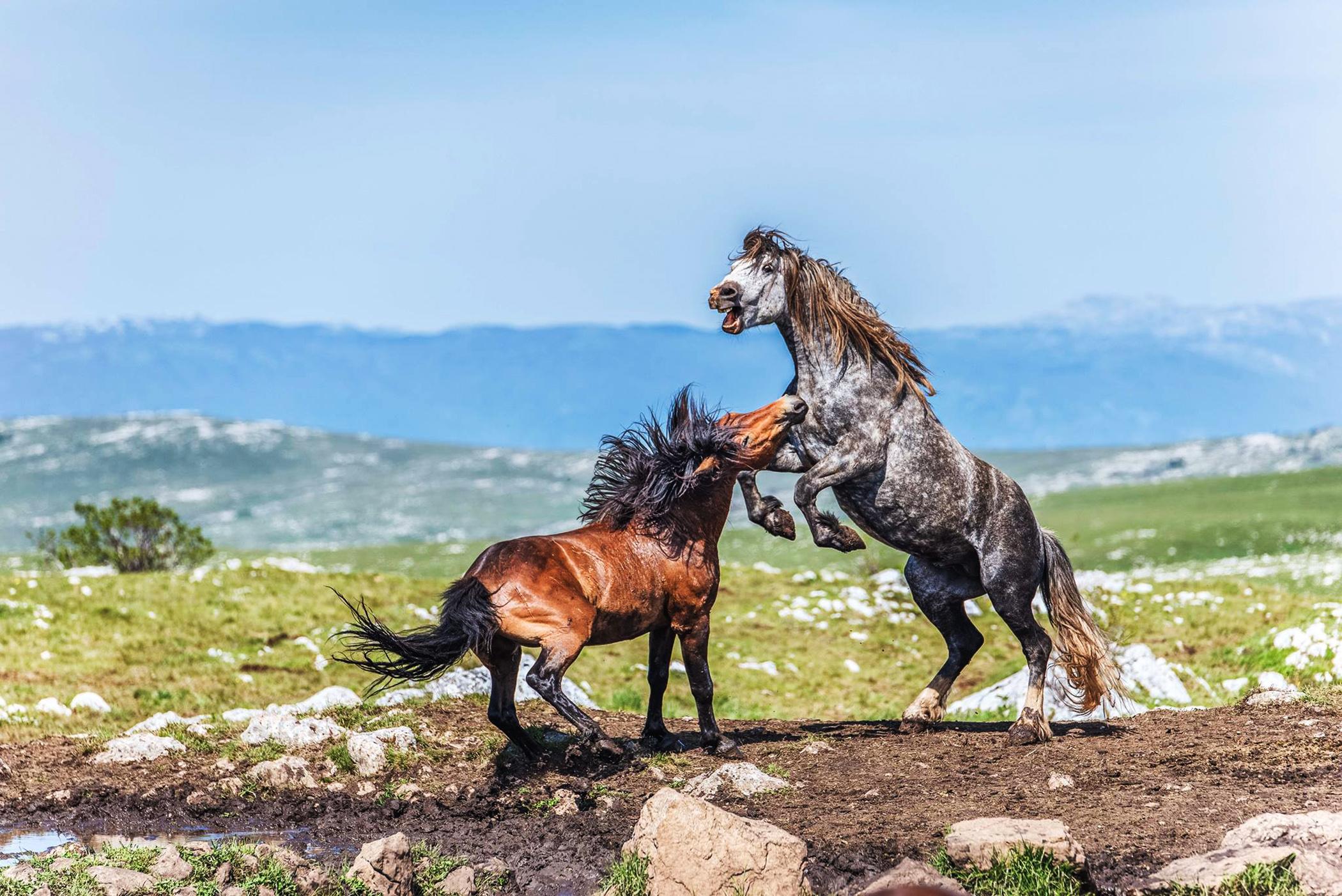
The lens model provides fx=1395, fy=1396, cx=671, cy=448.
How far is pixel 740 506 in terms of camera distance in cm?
11838

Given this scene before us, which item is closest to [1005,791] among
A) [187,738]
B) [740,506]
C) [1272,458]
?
[187,738]

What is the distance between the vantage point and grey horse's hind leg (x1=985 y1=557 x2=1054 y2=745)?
10.2 metres

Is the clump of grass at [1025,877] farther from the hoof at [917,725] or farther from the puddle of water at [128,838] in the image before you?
the hoof at [917,725]

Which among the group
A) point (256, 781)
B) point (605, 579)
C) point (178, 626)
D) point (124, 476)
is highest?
point (605, 579)

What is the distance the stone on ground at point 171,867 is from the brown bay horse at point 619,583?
1690 millimetres

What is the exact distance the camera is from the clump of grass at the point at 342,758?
9758 millimetres

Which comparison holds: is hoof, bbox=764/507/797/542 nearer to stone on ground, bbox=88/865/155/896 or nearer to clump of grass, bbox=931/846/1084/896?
clump of grass, bbox=931/846/1084/896

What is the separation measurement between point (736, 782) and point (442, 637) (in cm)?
205

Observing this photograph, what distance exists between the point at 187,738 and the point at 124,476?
203 metres

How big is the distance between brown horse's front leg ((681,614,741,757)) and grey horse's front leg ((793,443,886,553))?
40.5 inches

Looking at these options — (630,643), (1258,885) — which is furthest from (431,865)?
(630,643)

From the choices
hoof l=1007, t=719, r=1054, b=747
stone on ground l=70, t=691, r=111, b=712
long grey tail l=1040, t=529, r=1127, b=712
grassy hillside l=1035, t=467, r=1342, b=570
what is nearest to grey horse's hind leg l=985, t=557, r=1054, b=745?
hoof l=1007, t=719, r=1054, b=747

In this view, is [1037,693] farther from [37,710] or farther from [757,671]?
[37,710]

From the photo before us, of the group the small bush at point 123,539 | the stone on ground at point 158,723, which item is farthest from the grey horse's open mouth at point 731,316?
the small bush at point 123,539
